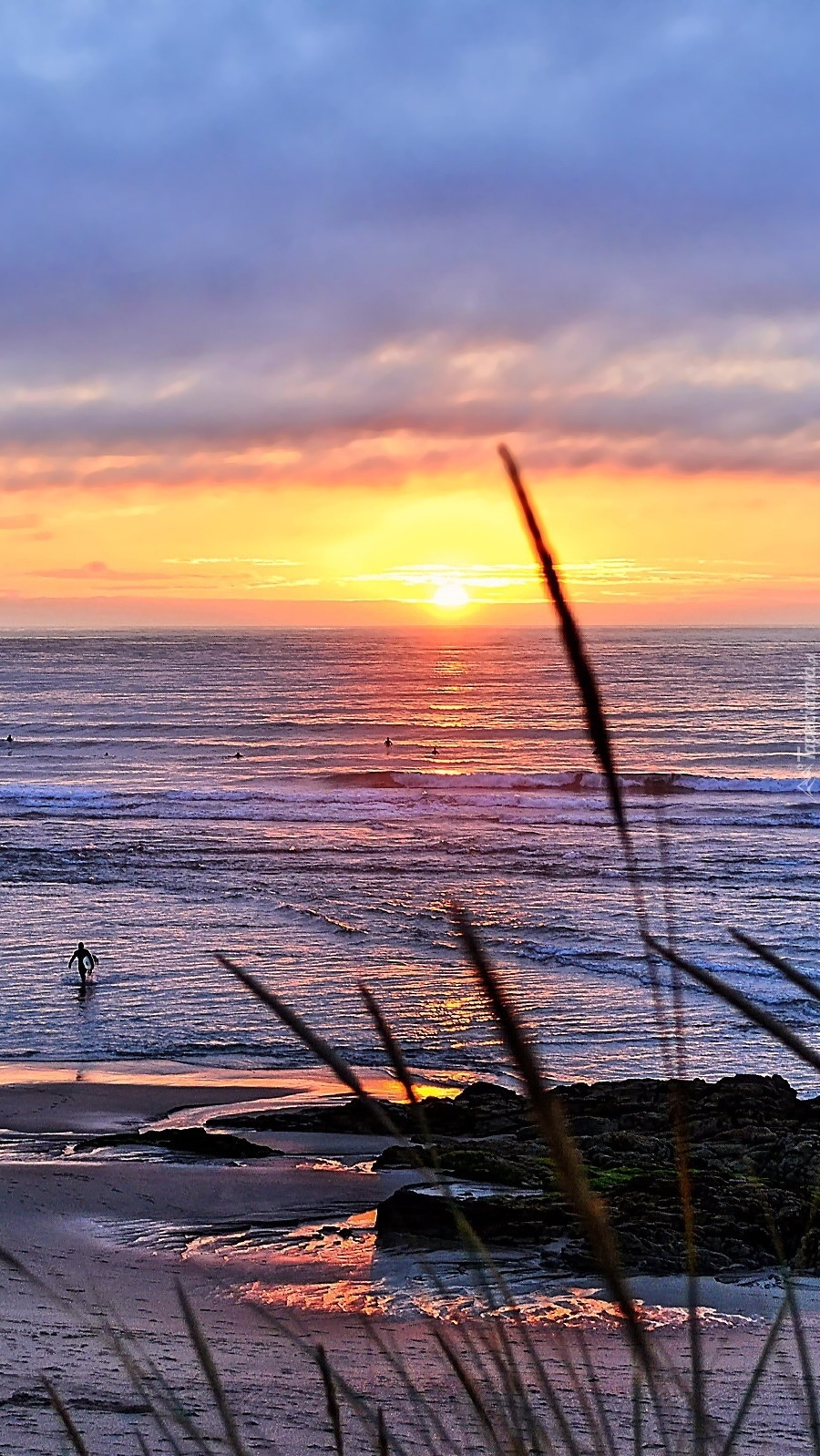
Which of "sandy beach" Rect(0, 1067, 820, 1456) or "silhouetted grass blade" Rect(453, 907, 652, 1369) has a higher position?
"silhouetted grass blade" Rect(453, 907, 652, 1369)

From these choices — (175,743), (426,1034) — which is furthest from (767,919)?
(175,743)

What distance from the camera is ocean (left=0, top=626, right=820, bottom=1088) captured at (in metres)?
13.0

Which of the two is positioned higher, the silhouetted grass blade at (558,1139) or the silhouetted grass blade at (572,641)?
the silhouetted grass blade at (572,641)

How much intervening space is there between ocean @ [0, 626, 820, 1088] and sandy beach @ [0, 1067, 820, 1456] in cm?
178

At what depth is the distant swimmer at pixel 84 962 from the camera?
1454 cm

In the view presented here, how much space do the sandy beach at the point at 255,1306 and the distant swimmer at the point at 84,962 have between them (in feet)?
15.0

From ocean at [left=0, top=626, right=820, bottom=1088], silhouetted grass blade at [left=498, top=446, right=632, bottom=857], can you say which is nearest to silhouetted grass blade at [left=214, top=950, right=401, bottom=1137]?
ocean at [left=0, top=626, right=820, bottom=1088]

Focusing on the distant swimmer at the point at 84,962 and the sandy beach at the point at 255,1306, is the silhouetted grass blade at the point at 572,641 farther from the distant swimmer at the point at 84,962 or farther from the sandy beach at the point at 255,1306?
the distant swimmer at the point at 84,962

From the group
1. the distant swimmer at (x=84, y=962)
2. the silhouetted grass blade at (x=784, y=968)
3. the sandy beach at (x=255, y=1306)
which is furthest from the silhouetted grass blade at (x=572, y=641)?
the distant swimmer at (x=84, y=962)

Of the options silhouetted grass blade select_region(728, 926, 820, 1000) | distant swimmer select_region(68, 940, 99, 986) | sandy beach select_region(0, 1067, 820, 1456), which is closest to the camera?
silhouetted grass blade select_region(728, 926, 820, 1000)

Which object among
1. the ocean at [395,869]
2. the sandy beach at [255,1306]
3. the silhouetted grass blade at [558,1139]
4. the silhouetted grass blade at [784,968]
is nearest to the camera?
the silhouetted grass blade at [558,1139]

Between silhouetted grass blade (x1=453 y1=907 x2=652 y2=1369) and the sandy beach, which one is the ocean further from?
the sandy beach

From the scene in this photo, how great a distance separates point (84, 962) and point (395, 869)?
8599 millimetres

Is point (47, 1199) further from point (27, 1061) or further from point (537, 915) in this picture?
point (537, 915)
